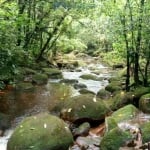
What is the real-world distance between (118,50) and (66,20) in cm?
1139

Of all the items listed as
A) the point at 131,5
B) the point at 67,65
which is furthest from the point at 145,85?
the point at 67,65

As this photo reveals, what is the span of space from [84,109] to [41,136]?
2.87 metres

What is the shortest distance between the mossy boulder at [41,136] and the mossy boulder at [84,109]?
1.91 metres

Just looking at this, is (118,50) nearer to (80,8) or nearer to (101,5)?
(101,5)

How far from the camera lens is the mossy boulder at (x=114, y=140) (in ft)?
26.8

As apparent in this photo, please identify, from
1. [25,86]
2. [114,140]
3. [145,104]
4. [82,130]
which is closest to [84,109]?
[82,130]

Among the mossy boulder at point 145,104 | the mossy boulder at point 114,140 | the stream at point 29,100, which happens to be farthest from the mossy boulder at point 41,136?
the mossy boulder at point 145,104

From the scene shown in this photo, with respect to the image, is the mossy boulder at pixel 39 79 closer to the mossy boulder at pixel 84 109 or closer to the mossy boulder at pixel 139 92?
the mossy boulder at pixel 139 92

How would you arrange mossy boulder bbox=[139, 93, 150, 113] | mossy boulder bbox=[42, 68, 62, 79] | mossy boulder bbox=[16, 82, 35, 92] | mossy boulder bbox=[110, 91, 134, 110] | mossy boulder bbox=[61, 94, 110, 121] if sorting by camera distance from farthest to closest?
mossy boulder bbox=[42, 68, 62, 79] < mossy boulder bbox=[16, 82, 35, 92] < mossy boulder bbox=[110, 91, 134, 110] < mossy boulder bbox=[139, 93, 150, 113] < mossy boulder bbox=[61, 94, 110, 121]

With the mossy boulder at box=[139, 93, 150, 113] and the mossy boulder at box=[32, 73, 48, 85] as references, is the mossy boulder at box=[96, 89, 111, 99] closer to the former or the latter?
the mossy boulder at box=[139, 93, 150, 113]

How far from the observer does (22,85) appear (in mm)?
17797

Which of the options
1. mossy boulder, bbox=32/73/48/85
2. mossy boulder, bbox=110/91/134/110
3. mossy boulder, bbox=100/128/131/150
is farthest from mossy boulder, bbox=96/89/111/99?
mossy boulder, bbox=100/128/131/150

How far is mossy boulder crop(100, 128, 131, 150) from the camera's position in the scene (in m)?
8.16

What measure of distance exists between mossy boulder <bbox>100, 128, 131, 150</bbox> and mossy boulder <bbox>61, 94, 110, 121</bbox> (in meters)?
2.54
